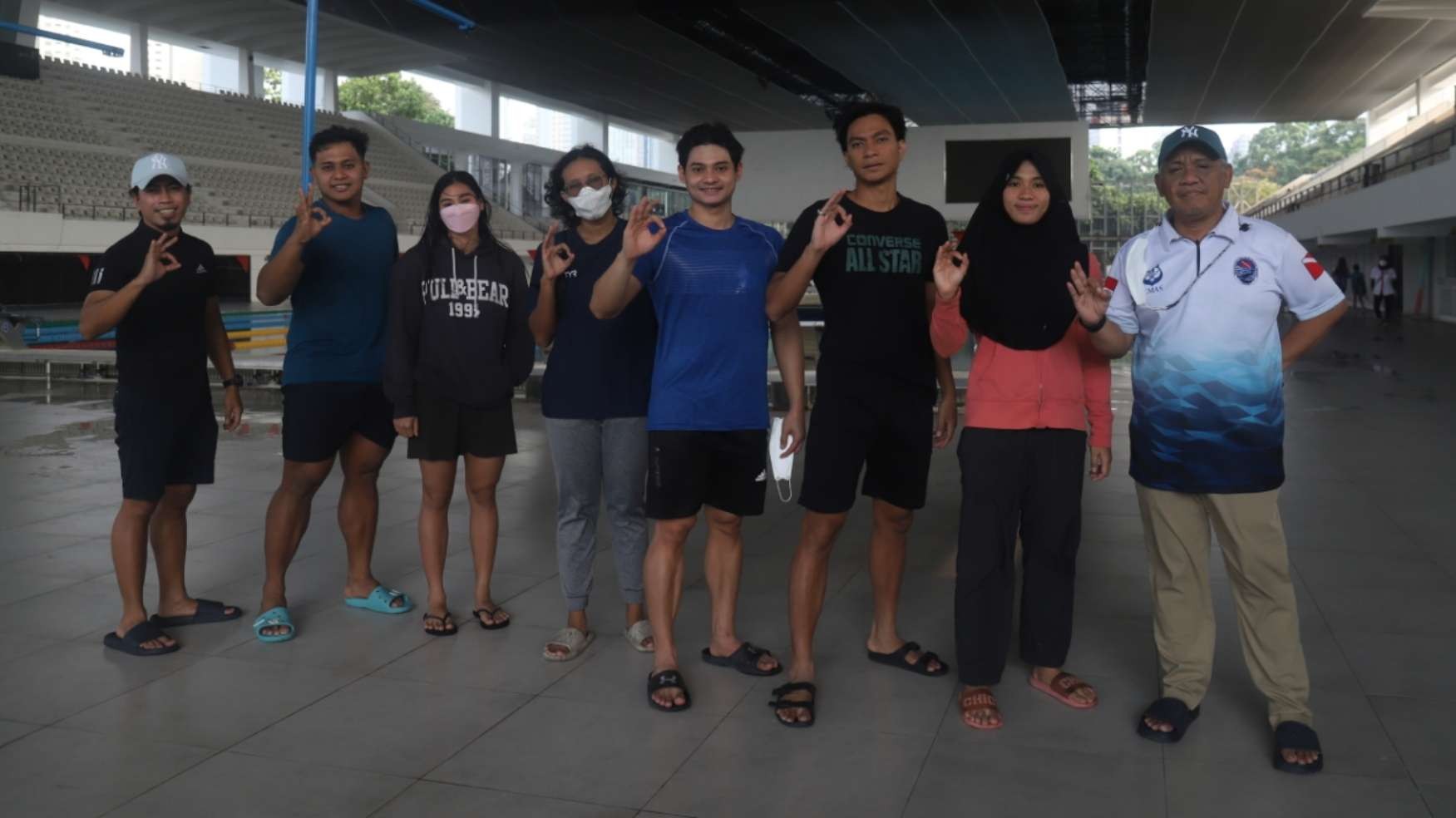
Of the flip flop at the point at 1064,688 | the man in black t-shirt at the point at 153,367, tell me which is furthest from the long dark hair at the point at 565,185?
the flip flop at the point at 1064,688

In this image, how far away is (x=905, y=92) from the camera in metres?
35.1

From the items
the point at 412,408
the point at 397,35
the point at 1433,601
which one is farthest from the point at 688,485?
the point at 397,35

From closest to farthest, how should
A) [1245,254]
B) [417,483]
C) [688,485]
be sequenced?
[1245,254]
[688,485]
[417,483]

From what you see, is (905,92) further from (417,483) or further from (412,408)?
(412,408)

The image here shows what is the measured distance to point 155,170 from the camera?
4.30 m

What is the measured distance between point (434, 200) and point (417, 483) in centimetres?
373

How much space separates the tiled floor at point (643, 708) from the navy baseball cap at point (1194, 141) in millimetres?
1612

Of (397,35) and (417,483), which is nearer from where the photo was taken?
(417,483)

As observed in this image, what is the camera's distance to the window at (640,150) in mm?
60156

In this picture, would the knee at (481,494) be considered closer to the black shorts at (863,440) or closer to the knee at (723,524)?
the knee at (723,524)

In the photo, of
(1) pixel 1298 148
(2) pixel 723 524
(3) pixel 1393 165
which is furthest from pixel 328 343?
(1) pixel 1298 148

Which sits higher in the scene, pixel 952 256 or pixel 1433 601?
pixel 952 256

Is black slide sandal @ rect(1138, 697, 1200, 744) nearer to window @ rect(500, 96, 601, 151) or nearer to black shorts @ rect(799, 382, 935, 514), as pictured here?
black shorts @ rect(799, 382, 935, 514)

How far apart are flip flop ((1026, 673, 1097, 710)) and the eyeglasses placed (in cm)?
213
